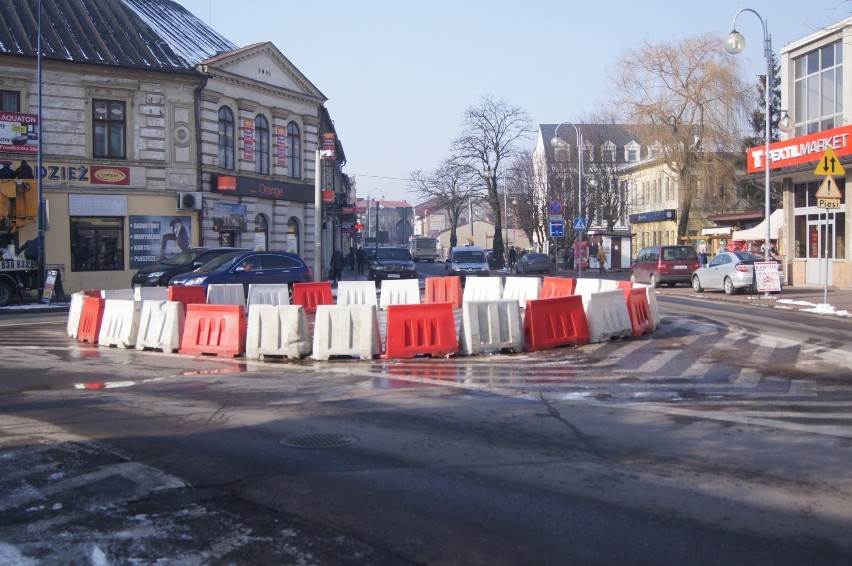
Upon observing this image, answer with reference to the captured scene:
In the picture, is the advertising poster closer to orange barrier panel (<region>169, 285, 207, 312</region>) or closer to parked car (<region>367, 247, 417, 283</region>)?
parked car (<region>367, 247, 417, 283</region>)

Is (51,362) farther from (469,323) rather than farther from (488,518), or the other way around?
(488,518)

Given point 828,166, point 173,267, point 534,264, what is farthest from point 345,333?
point 534,264

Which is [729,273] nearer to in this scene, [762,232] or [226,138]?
[762,232]

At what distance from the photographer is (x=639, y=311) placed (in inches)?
627

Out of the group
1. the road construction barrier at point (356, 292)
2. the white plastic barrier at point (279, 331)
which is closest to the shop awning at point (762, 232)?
the road construction barrier at point (356, 292)

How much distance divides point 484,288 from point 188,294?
7622 mm

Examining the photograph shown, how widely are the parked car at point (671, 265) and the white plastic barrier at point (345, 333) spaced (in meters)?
21.1

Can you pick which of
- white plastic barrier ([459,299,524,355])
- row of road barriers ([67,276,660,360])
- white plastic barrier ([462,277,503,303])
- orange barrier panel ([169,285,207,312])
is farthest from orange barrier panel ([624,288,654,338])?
orange barrier panel ([169,285,207,312])

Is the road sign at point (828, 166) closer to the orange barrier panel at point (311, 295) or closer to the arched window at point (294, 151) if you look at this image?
the orange barrier panel at point (311, 295)

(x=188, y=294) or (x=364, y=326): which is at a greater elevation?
(x=188, y=294)

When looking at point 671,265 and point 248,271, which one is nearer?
point 248,271

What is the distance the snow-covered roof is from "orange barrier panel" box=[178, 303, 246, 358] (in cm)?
2034

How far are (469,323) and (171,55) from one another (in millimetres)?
25396

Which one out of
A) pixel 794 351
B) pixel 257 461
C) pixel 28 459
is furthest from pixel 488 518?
pixel 794 351
